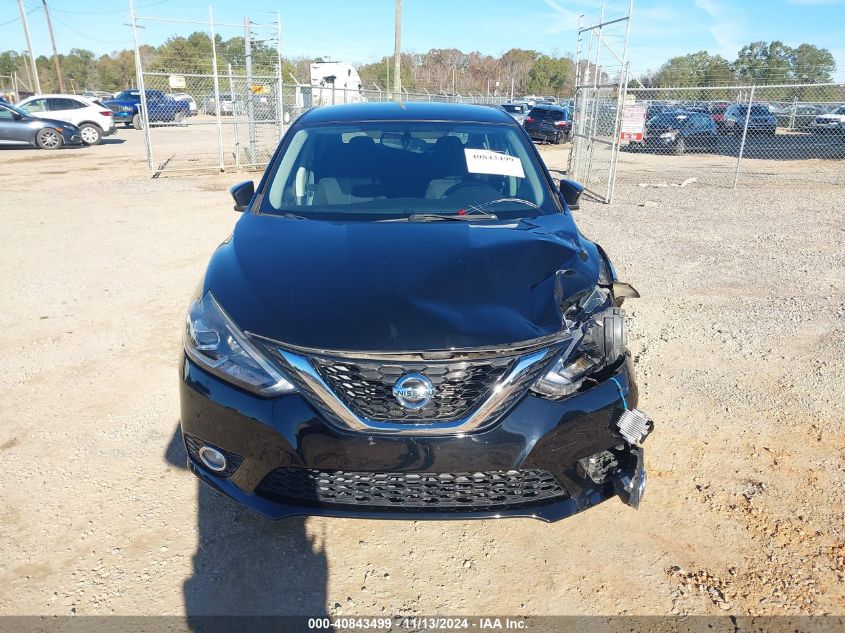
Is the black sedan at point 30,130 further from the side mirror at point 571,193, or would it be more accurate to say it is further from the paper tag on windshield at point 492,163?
the side mirror at point 571,193

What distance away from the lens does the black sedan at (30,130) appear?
18641 mm

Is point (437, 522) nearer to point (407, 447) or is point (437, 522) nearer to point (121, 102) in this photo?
point (407, 447)

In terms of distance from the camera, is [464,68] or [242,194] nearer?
[242,194]

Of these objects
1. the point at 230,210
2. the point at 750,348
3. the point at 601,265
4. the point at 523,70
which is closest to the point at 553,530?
the point at 601,265

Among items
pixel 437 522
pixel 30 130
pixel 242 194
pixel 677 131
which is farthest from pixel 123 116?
pixel 437 522

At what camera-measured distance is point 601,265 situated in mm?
2902

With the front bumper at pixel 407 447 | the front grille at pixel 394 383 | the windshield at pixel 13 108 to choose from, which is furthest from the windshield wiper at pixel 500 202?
the windshield at pixel 13 108

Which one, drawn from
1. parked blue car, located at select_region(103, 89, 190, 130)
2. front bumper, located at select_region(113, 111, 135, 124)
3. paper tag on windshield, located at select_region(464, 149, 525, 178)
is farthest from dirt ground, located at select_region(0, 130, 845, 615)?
front bumper, located at select_region(113, 111, 135, 124)

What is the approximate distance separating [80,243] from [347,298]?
21.8 ft

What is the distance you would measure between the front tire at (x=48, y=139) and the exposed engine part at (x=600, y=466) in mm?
21726

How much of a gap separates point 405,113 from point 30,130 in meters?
19.6

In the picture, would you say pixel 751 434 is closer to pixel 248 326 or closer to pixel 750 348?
pixel 750 348

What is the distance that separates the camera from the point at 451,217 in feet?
10.3

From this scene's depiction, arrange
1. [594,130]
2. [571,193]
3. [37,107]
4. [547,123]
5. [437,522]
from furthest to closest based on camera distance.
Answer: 1. [547,123]
2. [37,107]
3. [594,130]
4. [571,193]
5. [437,522]
